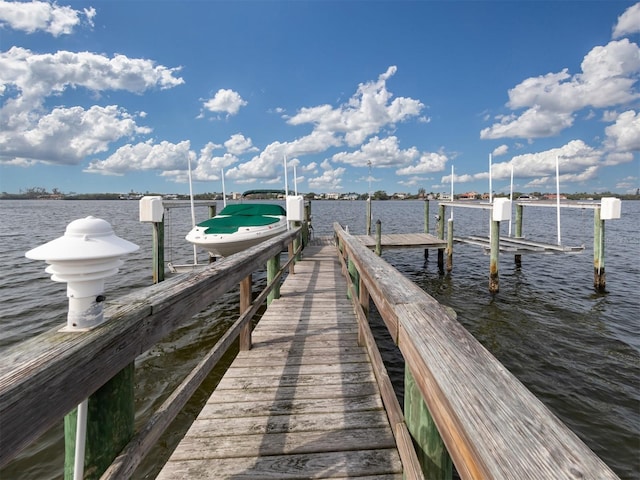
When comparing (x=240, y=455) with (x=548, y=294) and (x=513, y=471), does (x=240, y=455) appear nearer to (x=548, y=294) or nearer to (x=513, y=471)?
→ (x=513, y=471)

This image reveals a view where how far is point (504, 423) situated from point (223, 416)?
2.20 m

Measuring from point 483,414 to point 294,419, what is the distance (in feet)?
6.26

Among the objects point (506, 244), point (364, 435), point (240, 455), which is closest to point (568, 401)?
point (364, 435)

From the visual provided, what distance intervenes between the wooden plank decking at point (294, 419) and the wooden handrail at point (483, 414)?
43.9 inches

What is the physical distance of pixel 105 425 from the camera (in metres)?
1.25

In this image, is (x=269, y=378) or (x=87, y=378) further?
(x=269, y=378)

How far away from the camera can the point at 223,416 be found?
2.43 metres

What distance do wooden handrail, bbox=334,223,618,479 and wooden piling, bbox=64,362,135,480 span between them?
3.90 feet

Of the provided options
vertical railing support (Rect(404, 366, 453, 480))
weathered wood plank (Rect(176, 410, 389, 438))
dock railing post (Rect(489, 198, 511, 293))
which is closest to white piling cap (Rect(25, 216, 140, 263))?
vertical railing support (Rect(404, 366, 453, 480))

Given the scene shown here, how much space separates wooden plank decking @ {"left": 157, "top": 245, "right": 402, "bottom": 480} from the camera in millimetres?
1954

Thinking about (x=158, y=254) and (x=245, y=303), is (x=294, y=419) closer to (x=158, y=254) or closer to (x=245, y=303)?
(x=245, y=303)

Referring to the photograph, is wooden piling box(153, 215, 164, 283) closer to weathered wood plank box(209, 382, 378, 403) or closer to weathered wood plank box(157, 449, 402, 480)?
weathered wood plank box(209, 382, 378, 403)

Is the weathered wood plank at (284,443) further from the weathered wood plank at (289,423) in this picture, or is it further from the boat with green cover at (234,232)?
the boat with green cover at (234,232)

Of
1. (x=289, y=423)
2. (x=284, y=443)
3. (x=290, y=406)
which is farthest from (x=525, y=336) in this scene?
(x=284, y=443)
